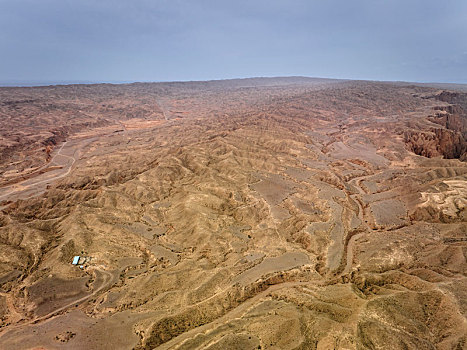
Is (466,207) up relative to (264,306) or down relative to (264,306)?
up

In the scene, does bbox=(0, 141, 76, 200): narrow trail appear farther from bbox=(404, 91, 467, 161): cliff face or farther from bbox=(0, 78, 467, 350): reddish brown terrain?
bbox=(404, 91, 467, 161): cliff face

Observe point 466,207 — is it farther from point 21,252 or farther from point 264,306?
point 21,252

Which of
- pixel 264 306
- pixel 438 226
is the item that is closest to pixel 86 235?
pixel 264 306

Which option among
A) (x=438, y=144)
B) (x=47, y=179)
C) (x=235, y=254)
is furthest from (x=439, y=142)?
(x=47, y=179)

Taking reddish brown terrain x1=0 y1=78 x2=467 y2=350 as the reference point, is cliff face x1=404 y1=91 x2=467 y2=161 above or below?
above

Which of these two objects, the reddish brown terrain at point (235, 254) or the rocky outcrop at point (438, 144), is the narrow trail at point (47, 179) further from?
the rocky outcrop at point (438, 144)

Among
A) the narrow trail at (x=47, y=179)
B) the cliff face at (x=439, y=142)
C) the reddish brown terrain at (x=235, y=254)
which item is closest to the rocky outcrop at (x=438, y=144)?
the cliff face at (x=439, y=142)

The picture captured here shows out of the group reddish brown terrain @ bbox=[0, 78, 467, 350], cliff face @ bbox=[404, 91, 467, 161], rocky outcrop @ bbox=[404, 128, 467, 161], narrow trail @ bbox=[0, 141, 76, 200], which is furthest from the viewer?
cliff face @ bbox=[404, 91, 467, 161]

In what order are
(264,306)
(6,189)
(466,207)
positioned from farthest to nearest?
(6,189)
(466,207)
(264,306)

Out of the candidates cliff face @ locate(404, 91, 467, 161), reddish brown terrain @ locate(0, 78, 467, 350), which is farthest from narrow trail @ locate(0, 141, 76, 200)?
cliff face @ locate(404, 91, 467, 161)

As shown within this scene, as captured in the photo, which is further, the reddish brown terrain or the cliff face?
the cliff face

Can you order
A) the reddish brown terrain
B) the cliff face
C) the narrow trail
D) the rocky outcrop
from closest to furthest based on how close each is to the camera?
the reddish brown terrain
the narrow trail
the rocky outcrop
the cliff face
